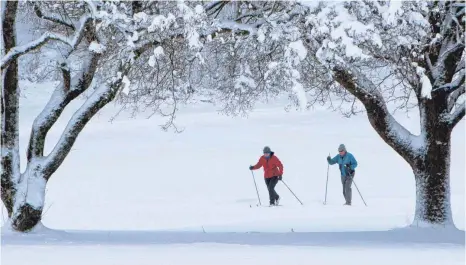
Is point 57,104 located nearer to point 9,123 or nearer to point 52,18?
point 9,123

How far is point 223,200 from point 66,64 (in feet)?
25.8

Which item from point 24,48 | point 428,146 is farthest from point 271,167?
point 24,48

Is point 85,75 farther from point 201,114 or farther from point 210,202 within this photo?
point 201,114

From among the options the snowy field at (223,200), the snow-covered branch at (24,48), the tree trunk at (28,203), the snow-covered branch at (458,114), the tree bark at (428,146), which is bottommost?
the snowy field at (223,200)

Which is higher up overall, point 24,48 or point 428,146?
point 24,48

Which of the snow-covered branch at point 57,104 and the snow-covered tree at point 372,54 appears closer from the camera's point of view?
the snow-covered tree at point 372,54

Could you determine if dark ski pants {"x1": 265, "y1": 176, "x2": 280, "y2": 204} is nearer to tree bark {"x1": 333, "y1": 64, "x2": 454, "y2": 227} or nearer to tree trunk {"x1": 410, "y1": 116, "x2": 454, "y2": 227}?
tree trunk {"x1": 410, "y1": 116, "x2": 454, "y2": 227}

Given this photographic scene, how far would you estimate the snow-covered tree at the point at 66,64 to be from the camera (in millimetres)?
9234

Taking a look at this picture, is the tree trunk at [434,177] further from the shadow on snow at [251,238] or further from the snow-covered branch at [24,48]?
the snow-covered branch at [24,48]

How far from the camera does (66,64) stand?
10.6m

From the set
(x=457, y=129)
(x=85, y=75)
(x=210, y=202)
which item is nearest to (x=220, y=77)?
(x=85, y=75)

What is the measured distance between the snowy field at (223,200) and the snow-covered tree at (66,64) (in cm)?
65

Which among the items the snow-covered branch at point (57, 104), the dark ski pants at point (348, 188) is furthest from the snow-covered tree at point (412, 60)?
the dark ski pants at point (348, 188)

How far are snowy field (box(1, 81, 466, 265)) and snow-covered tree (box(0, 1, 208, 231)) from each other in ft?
2.14
